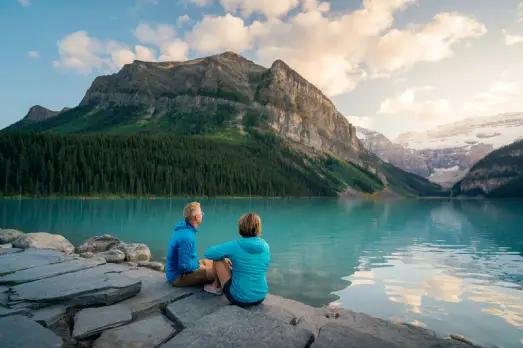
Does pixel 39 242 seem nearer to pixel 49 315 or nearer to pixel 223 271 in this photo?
pixel 49 315

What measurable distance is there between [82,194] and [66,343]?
15305cm

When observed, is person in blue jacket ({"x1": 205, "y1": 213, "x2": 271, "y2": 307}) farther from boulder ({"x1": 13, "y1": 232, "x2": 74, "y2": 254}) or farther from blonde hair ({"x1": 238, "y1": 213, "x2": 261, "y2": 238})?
boulder ({"x1": 13, "y1": 232, "x2": 74, "y2": 254})

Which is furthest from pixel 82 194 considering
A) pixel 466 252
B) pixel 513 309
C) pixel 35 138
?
pixel 513 309

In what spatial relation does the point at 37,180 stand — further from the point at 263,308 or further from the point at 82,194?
the point at 263,308

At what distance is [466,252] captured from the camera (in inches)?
1494

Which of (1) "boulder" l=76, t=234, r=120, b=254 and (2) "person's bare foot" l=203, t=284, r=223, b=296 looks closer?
(2) "person's bare foot" l=203, t=284, r=223, b=296

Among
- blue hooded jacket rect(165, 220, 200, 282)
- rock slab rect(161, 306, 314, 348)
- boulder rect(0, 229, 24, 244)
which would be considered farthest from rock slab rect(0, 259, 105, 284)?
boulder rect(0, 229, 24, 244)

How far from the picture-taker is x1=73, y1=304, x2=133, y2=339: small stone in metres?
8.07

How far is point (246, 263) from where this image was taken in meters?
10.3

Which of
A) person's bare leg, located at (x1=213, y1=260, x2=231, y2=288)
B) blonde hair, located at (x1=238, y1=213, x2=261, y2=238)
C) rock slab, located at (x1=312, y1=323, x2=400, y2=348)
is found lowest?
rock slab, located at (x1=312, y1=323, x2=400, y2=348)

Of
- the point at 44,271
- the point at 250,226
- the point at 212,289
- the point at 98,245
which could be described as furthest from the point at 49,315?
the point at 98,245

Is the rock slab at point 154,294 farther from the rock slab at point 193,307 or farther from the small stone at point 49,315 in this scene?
the small stone at point 49,315

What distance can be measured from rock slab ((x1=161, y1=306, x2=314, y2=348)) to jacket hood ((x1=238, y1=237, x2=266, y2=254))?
1962 millimetres

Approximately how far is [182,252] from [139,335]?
11.8 ft
